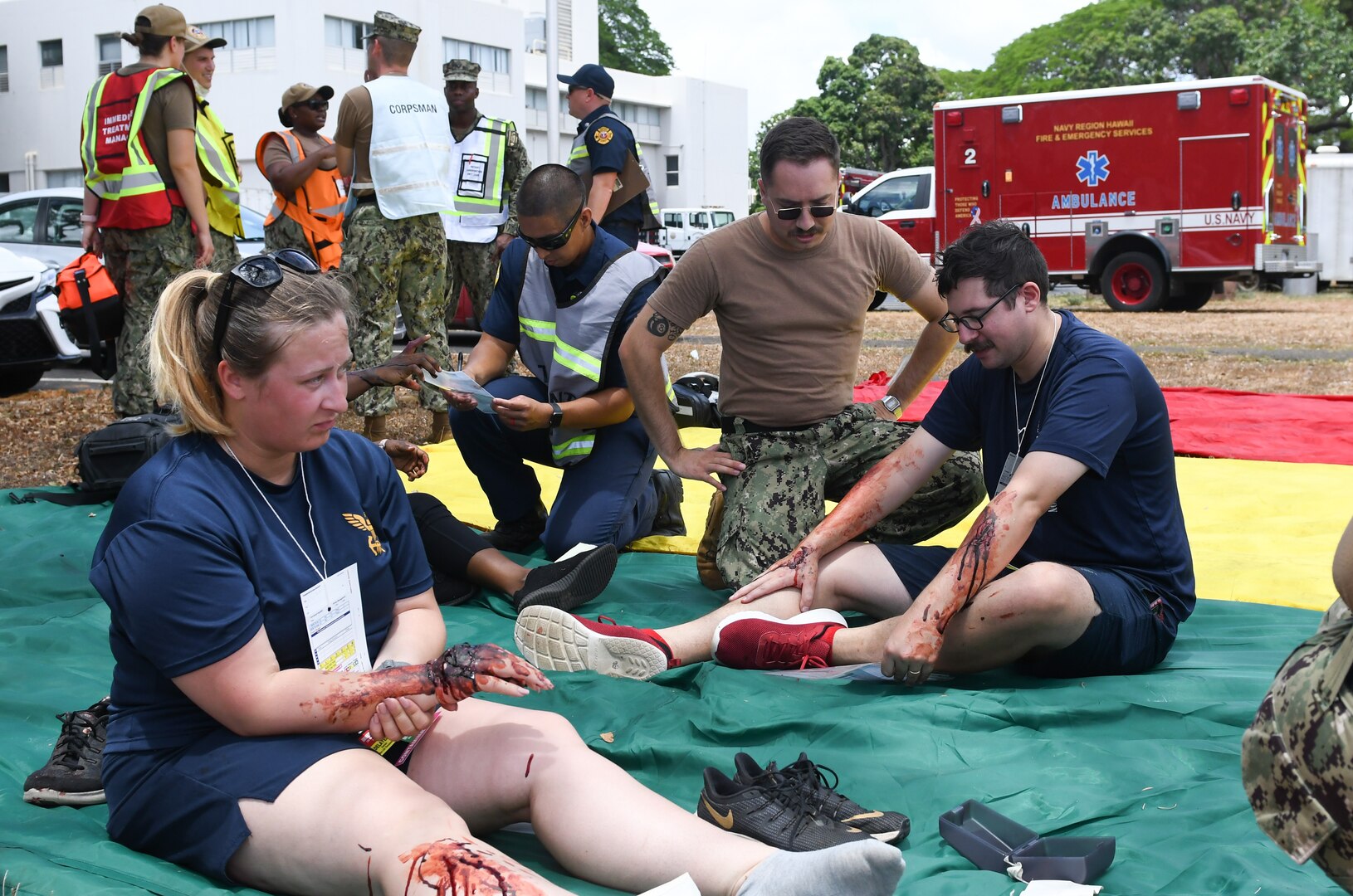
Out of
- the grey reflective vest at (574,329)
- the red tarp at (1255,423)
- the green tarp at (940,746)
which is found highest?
the grey reflective vest at (574,329)

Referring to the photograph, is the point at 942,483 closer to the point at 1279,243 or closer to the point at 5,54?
the point at 1279,243

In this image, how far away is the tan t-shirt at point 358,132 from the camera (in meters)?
6.54

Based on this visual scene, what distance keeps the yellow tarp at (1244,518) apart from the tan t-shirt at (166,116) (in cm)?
185

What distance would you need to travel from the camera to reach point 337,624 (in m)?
2.23

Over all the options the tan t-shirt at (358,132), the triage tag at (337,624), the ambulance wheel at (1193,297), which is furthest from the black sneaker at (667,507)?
the ambulance wheel at (1193,297)

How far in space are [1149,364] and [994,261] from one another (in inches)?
293

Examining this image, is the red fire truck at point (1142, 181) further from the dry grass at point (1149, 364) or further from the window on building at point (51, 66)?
the window on building at point (51, 66)

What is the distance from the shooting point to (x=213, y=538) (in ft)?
6.64

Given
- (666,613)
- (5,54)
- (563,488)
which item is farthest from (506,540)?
(5,54)

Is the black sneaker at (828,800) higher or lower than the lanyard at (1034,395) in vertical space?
lower

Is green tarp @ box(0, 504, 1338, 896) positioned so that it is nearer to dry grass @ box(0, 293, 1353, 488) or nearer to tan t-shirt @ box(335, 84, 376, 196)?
tan t-shirt @ box(335, 84, 376, 196)

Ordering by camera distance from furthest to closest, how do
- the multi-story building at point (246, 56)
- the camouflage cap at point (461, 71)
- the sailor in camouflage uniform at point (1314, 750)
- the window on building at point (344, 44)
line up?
the window on building at point (344, 44) < the multi-story building at point (246, 56) < the camouflage cap at point (461, 71) < the sailor in camouflage uniform at point (1314, 750)

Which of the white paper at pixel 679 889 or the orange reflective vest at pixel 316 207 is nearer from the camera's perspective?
the white paper at pixel 679 889

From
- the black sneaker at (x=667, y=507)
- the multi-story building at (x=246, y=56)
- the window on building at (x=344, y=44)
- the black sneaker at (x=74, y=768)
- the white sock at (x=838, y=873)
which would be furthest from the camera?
the window on building at (x=344, y=44)
